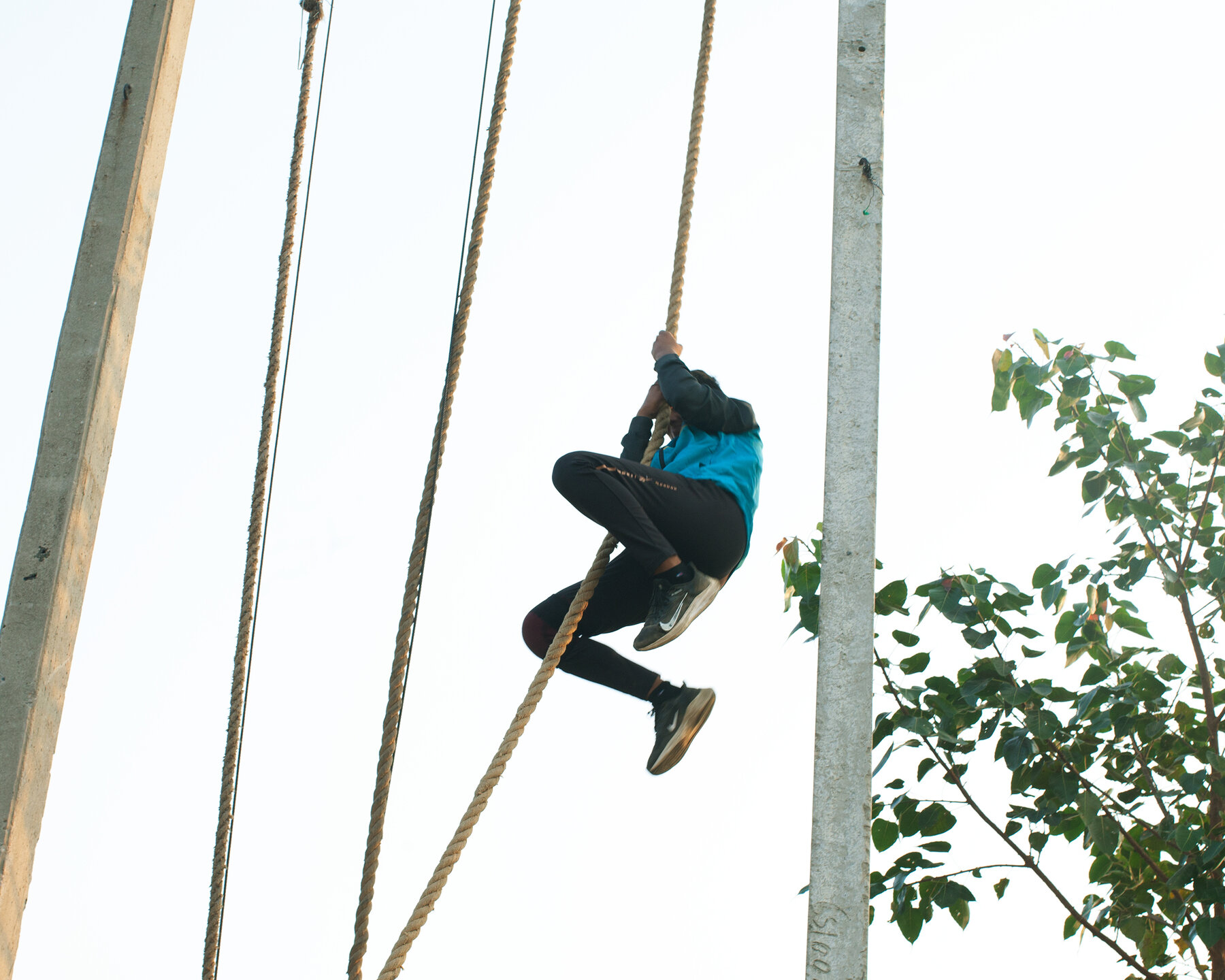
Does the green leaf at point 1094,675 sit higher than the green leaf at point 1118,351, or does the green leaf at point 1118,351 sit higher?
the green leaf at point 1118,351

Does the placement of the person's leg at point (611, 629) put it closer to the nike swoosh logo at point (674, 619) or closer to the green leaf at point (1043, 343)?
the nike swoosh logo at point (674, 619)

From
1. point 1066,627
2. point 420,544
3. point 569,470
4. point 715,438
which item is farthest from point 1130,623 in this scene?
point 420,544

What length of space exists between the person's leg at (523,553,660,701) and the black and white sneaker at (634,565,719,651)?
158mm

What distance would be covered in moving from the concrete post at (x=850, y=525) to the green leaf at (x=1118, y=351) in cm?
106

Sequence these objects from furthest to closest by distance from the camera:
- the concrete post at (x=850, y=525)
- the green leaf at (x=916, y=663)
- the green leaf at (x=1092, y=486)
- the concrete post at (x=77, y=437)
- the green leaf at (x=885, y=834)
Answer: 1. the green leaf at (x=1092, y=486)
2. the green leaf at (x=916, y=663)
3. the green leaf at (x=885, y=834)
4. the concrete post at (x=77, y=437)
5. the concrete post at (x=850, y=525)

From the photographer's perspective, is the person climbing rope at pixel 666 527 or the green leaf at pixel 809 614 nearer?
the person climbing rope at pixel 666 527

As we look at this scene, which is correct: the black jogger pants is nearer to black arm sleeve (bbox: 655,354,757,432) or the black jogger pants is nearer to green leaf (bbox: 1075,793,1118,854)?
black arm sleeve (bbox: 655,354,757,432)

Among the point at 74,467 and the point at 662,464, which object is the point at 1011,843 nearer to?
the point at 662,464

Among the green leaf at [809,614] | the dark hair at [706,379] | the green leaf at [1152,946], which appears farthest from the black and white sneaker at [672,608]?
the green leaf at [1152,946]

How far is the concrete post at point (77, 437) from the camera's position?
205cm

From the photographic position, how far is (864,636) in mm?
1945

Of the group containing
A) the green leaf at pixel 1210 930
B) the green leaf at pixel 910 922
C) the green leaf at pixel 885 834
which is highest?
the green leaf at pixel 885 834

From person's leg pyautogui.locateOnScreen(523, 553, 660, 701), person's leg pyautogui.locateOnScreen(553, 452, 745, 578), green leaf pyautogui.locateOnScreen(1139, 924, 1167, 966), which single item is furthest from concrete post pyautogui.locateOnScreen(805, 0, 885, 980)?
green leaf pyautogui.locateOnScreen(1139, 924, 1167, 966)

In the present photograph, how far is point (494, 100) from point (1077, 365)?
1.60 metres
